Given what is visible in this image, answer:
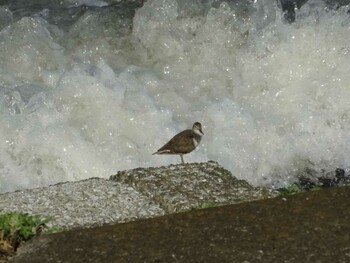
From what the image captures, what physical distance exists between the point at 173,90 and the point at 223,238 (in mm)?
4200

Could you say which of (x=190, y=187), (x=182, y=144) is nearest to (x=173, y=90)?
(x=182, y=144)

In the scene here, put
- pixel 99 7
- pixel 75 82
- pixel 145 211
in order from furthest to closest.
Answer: pixel 99 7 → pixel 75 82 → pixel 145 211

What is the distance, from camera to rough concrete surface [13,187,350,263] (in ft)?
13.3

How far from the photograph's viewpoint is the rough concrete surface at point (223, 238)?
4043 mm

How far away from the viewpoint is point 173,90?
8.30 m

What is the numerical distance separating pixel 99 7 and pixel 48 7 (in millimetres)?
499

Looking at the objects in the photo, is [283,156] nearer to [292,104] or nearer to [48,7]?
[292,104]

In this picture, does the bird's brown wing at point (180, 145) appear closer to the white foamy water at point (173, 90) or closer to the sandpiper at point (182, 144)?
the sandpiper at point (182, 144)

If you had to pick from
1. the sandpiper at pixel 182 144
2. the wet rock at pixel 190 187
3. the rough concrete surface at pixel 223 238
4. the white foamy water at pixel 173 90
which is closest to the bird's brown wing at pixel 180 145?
the sandpiper at pixel 182 144

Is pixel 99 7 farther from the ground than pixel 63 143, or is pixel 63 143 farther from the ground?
pixel 99 7

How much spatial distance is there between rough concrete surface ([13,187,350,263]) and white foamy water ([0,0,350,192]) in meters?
2.79

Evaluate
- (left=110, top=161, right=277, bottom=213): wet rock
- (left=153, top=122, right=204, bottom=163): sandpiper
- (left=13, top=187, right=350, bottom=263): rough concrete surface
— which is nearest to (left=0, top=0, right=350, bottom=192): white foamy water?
(left=153, top=122, right=204, bottom=163): sandpiper

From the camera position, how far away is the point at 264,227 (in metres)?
4.26

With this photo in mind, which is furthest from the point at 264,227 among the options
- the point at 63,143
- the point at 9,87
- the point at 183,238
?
the point at 9,87
